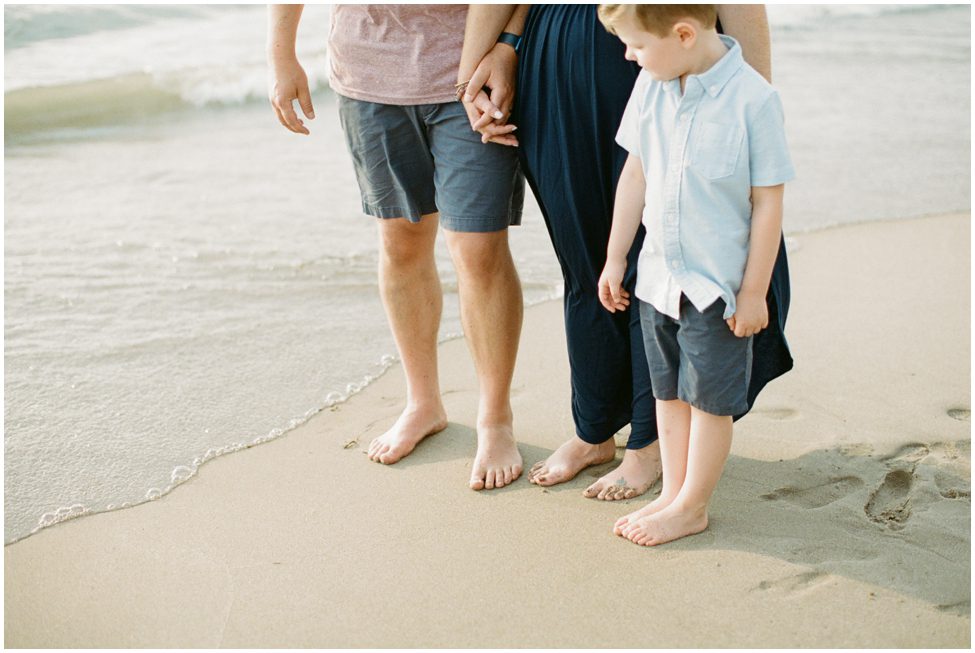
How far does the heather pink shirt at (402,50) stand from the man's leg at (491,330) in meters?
0.35

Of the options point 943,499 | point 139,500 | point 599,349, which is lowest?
point 943,499

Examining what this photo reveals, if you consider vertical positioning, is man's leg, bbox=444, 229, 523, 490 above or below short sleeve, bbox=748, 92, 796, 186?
below

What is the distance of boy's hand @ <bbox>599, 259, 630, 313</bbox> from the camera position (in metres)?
2.11

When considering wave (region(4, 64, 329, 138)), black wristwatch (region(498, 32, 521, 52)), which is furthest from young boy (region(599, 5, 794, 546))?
wave (region(4, 64, 329, 138))

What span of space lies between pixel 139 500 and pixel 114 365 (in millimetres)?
833

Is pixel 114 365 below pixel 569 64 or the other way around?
below

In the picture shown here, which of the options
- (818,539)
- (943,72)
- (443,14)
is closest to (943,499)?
(818,539)

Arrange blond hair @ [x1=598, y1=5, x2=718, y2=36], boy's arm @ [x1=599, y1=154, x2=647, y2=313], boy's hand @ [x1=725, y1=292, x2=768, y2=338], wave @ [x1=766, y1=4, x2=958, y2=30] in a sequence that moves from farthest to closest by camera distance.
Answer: wave @ [x1=766, y1=4, x2=958, y2=30] < boy's arm @ [x1=599, y1=154, x2=647, y2=313] < boy's hand @ [x1=725, y1=292, x2=768, y2=338] < blond hair @ [x1=598, y1=5, x2=718, y2=36]

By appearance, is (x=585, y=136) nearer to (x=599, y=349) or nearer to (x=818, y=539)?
(x=599, y=349)

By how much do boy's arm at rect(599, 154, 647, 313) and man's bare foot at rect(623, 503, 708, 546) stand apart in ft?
1.54

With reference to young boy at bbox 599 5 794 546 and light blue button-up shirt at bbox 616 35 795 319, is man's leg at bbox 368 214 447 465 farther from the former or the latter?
light blue button-up shirt at bbox 616 35 795 319

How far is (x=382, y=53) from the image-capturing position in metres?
2.36

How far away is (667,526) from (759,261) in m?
0.64

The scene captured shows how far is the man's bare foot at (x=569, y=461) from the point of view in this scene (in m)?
2.49
